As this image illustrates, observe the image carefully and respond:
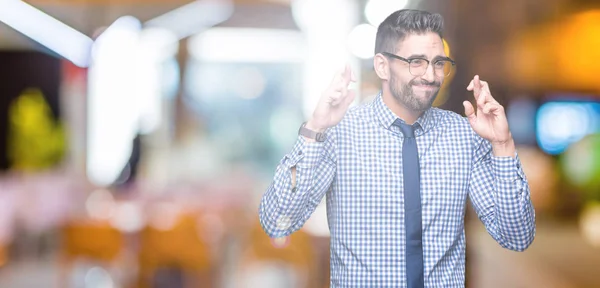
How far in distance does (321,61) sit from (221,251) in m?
4.10

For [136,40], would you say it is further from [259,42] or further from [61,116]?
[61,116]

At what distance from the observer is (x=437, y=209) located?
1.28m

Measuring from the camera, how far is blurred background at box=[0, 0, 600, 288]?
5.18 metres

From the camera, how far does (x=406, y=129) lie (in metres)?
1.30

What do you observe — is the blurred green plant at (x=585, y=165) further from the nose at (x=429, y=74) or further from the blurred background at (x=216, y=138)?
the nose at (x=429, y=74)

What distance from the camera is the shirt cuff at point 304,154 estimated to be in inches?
49.1

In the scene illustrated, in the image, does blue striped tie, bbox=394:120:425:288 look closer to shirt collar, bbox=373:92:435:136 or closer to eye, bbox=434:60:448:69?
shirt collar, bbox=373:92:435:136

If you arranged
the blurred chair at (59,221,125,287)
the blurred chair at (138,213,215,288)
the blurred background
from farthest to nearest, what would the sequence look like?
the blurred chair at (59,221,125,287), the blurred chair at (138,213,215,288), the blurred background

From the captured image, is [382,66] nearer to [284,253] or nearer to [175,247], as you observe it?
[284,253]

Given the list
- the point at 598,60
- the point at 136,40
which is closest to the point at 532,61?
the point at 598,60

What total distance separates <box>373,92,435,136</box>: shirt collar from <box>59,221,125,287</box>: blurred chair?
15.2ft

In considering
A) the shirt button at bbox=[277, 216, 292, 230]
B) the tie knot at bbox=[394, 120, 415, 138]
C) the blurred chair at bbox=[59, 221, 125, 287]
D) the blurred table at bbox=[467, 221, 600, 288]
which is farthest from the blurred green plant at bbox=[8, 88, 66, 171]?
the tie knot at bbox=[394, 120, 415, 138]

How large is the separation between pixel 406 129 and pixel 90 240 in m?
4.68

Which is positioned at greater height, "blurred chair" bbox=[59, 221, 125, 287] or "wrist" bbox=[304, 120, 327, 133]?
"wrist" bbox=[304, 120, 327, 133]
